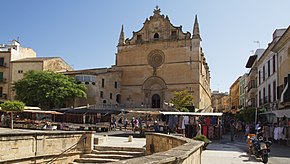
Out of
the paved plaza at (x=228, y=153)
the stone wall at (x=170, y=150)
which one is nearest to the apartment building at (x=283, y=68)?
the paved plaza at (x=228, y=153)

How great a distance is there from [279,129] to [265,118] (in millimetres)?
10755

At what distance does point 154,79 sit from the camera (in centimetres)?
4556

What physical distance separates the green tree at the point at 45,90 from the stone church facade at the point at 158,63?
376 inches

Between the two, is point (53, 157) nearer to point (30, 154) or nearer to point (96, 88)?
point (30, 154)

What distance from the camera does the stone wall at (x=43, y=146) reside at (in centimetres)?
955

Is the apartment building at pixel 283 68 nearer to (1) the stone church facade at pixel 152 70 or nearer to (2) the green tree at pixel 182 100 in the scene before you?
(2) the green tree at pixel 182 100

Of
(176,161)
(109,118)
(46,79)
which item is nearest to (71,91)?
(46,79)

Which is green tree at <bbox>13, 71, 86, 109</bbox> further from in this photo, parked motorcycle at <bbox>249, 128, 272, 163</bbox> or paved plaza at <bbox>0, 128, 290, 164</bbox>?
parked motorcycle at <bbox>249, 128, 272, 163</bbox>

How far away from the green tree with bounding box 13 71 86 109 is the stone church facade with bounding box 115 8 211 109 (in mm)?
9557

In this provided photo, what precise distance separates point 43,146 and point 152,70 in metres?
35.3

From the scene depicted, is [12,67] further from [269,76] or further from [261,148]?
[261,148]

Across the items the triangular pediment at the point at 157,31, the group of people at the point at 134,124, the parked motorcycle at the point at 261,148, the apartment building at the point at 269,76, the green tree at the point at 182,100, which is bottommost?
the group of people at the point at 134,124

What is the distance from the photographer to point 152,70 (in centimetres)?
4578

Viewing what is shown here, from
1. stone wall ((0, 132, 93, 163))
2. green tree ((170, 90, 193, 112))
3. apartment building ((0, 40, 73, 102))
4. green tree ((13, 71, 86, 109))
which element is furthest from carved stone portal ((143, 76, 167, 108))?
stone wall ((0, 132, 93, 163))
